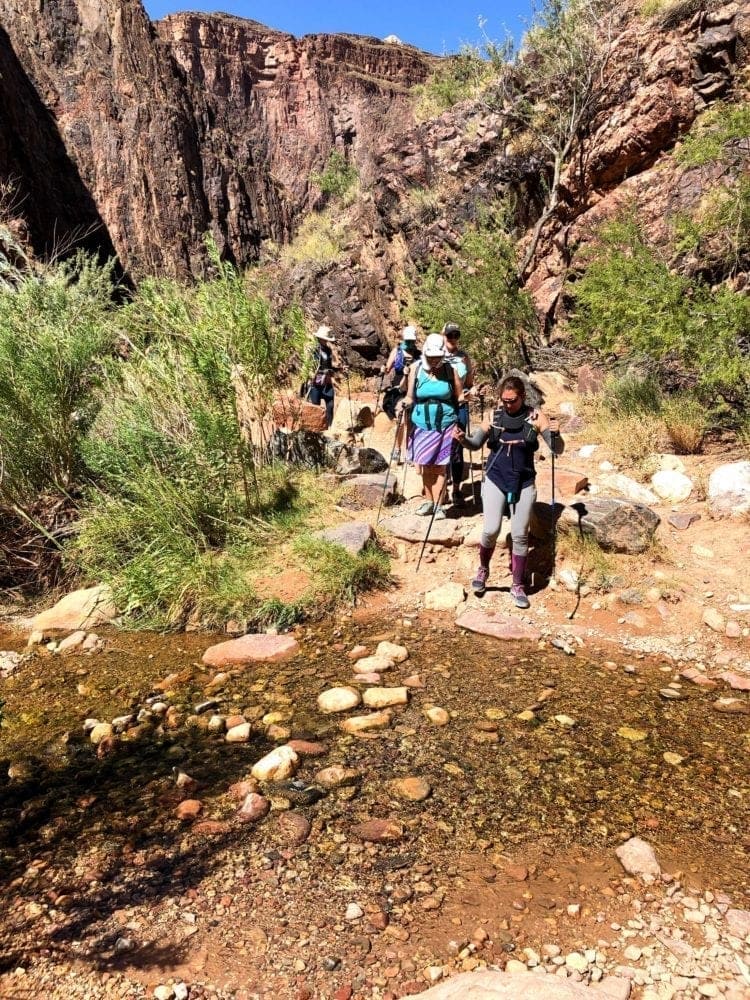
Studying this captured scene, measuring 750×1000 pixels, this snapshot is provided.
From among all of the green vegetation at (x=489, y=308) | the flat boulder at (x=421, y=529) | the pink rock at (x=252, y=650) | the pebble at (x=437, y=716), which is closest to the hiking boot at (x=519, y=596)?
the flat boulder at (x=421, y=529)

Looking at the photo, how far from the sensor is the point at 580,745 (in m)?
3.26

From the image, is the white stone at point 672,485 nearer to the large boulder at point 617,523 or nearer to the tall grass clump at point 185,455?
the large boulder at point 617,523

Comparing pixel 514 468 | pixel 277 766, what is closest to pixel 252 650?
pixel 277 766

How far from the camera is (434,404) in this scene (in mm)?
5980

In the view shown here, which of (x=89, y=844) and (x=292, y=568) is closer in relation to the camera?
(x=89, y=844)

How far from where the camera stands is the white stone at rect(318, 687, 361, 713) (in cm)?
376

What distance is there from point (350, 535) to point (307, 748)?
274 cm

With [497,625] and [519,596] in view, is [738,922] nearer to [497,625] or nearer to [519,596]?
[497,625]

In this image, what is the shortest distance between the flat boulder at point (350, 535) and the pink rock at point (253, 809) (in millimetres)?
2918

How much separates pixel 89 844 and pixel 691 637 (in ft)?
13.1

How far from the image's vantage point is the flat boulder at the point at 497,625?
465cm

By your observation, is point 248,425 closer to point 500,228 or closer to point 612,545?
point 612,545

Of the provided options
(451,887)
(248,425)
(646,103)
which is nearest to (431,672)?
(451,887)

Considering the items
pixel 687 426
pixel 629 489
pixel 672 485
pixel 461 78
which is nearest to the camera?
pixel 672 485
